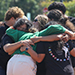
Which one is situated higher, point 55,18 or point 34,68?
point 55,18

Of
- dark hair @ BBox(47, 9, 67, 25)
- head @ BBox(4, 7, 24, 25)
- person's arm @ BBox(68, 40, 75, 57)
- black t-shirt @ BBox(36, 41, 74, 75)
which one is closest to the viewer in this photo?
black t-shirt @ BBox(36, 41, 74, 75)

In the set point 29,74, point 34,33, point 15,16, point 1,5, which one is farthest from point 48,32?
point 1,5

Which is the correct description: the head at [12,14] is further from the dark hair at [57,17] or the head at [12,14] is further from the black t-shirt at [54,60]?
the black t-shirt at [54,60]

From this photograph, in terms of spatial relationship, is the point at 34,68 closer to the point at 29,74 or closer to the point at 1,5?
the point at 29,74

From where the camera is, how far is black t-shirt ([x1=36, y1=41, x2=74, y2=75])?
2111mm

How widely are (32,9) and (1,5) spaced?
6.03 m

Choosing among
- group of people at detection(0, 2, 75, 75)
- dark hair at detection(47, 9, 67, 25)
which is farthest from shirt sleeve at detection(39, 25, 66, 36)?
dark hair at detection(47, 9, 67, 25)

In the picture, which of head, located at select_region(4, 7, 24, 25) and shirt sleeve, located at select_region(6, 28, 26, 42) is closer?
shirt sleeve, located at select_region(6, 28, 26, 42)

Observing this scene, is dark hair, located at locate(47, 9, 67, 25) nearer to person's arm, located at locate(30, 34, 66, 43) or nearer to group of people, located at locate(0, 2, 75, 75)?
group of people, located at locate(0, 2, 75, 75)

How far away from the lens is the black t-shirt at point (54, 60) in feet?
6.93

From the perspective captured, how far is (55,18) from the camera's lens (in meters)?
2.69

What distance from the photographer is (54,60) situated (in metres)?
2.12

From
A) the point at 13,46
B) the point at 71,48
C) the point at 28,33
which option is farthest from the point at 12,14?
the point at 71,48

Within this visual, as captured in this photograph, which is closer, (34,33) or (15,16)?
(34,33)
